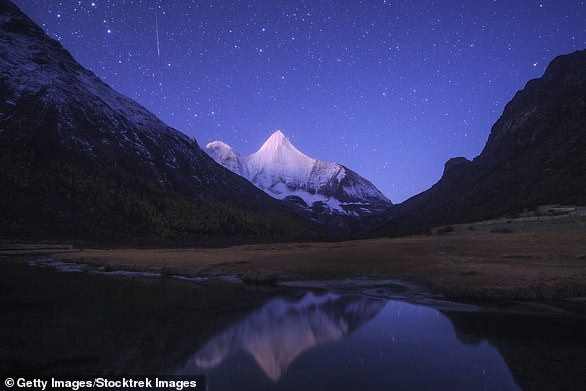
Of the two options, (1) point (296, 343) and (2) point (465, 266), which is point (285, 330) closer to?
(1) point (296, 343)

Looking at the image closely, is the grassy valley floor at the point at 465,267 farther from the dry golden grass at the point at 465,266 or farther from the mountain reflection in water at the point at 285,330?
the mountain reflection in water at the point at 285,330

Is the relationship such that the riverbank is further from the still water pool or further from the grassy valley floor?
the still water pool

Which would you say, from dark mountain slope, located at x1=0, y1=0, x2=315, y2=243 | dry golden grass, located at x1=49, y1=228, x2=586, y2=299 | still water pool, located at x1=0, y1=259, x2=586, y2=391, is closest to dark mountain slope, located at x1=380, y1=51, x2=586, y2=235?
dry golden grass, located at x1=49, y1=228, x2=586, y2=299

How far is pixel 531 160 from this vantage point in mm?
131500

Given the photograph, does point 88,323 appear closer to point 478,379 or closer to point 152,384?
point 152,384

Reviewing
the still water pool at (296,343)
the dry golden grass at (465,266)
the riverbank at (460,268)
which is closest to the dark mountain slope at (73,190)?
the riverbank at (460,268)

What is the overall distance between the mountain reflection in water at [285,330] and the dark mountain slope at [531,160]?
236 ft

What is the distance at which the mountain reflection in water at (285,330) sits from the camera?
13.8 metres

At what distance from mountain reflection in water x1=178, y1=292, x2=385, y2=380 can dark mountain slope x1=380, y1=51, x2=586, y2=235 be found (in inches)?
2829

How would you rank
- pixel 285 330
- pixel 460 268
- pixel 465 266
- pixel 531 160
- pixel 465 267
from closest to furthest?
1. pixel 285 330
2. pixel 460 268
3. pixel 465 267
4. pixel 465 266
5. pixel 531 160

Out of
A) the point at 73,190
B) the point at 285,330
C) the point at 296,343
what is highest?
the point at 73,190

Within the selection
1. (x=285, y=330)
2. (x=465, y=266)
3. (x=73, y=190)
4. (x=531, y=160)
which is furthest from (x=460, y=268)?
(x=73, y=190)

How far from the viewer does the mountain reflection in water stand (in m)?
13.8

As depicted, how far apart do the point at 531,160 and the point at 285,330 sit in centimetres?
14034
